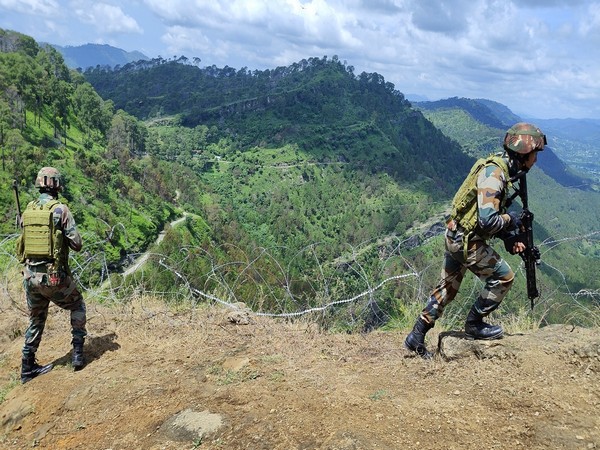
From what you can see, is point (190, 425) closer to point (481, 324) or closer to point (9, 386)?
point (9, 386)

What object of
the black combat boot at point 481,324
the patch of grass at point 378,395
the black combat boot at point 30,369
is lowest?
the black combat boot at point 30,369

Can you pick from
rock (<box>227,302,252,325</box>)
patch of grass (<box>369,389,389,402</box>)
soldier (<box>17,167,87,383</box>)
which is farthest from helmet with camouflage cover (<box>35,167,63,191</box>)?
patch of grass (<box>369,389,389,402</box>)

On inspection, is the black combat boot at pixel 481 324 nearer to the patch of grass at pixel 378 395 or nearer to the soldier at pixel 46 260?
the patch of grass at pixel 378 395

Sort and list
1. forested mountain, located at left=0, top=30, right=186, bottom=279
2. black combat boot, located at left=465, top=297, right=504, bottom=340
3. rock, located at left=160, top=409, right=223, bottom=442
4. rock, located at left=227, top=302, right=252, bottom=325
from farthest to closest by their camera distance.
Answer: forested mountain, located at left=0, top=30, right=186, bottom=279 < rock, located at left=227, top=302, right=252, bottom=325 < black combat boot, located at left=465, top=297, right=504, bottom=340 < rock, located at left=160, top=409, right=223, bottom=442

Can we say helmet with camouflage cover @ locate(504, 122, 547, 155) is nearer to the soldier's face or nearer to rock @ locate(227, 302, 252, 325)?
the soldier's face

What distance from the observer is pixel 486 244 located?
4.21 meters

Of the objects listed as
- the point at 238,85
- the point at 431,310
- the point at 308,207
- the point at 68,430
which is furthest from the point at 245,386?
the point at 238,85

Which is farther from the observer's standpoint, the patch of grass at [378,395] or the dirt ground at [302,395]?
the patch of grass at [378,395]

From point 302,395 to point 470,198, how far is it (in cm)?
244

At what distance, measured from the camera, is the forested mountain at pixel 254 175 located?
6695mm

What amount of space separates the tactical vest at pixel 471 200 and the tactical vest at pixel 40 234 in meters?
4.26

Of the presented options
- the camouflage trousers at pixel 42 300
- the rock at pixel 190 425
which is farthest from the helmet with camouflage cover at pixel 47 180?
the rock at pixel 190 425

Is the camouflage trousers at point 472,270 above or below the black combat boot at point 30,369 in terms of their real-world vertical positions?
above

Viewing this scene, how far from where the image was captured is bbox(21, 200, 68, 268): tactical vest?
15.5ft
